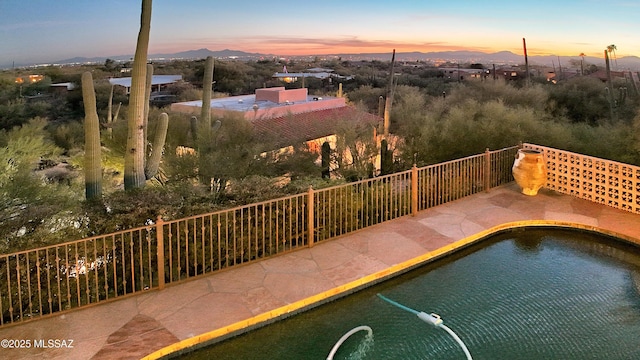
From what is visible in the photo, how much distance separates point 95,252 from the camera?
4.62 metres

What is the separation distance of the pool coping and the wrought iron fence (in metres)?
1.09

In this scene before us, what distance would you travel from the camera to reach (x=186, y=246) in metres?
5.07

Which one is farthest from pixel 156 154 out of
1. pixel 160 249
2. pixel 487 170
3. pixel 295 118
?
pixel 295 118

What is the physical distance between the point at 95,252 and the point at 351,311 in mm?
2603

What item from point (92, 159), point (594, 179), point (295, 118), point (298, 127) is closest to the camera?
point (92, 159)

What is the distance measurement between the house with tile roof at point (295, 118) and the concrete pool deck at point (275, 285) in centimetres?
328

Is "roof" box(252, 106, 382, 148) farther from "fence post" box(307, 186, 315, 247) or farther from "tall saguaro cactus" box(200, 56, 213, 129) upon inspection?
"fence post" box(307, 186, 315, 247)

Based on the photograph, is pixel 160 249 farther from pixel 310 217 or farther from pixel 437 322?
pixel 437 322

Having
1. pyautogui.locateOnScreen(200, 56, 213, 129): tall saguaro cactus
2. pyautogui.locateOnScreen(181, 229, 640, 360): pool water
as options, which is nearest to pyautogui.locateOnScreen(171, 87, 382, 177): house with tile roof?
pyautogui.locateOnScreen(200, 56, 213, 129): tall saguaro cactus

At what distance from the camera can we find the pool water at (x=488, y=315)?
13.3 ft

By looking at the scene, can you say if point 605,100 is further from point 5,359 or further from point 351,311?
point 5,359

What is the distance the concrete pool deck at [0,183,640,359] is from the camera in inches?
157

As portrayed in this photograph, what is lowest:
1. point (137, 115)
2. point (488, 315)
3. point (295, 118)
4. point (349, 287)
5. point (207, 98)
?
point (488, 315)

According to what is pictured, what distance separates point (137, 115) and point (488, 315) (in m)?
5.15
